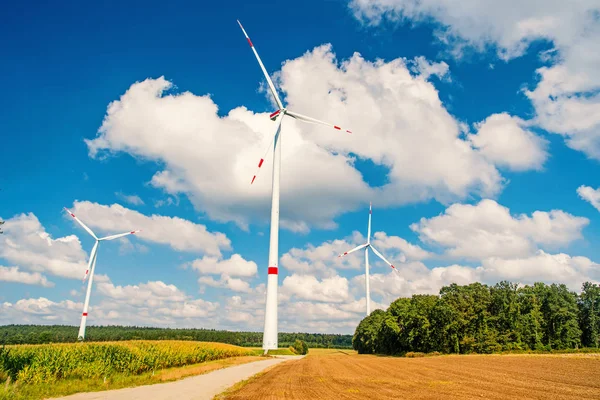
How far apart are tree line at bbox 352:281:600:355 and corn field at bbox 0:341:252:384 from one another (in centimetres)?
6746

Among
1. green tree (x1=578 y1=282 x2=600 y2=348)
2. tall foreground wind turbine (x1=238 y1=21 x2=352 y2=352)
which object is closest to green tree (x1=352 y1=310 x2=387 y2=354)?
green tree (x1=578 y1=282 x2=600 y2=348)

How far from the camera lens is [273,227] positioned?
67.2 m

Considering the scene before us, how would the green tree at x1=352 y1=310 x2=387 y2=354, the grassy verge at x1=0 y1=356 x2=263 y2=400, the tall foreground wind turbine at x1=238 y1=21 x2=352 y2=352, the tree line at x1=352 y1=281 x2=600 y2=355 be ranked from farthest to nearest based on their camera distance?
the green tree at x1=352 y1=310 x2=387 y2=354 → the tree line at x1=352 y1=281 x2=600 y2=355 → the tall foreground wind turbine at x1=238 y1=21 x2=352 y2=352 → the grassy verge at x1=0 y1=356 x2=263 y2=400

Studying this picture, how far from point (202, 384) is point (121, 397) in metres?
7.61

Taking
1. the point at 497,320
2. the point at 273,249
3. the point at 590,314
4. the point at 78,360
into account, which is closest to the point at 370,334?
the point at 497,320

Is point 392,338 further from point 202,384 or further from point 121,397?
point 121,397

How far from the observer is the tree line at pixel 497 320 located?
89.5 metres

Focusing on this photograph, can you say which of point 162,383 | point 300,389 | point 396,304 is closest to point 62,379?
point 162,383

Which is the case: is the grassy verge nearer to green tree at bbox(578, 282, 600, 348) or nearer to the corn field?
the corn field

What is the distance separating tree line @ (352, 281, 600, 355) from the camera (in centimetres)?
8950

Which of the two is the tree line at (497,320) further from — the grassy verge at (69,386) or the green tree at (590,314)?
the grassy verge at (69,386)

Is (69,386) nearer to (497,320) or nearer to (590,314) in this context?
(497,320)

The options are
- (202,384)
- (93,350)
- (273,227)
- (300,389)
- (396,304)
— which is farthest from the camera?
(396,304)

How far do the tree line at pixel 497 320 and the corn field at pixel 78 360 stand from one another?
6746cm
